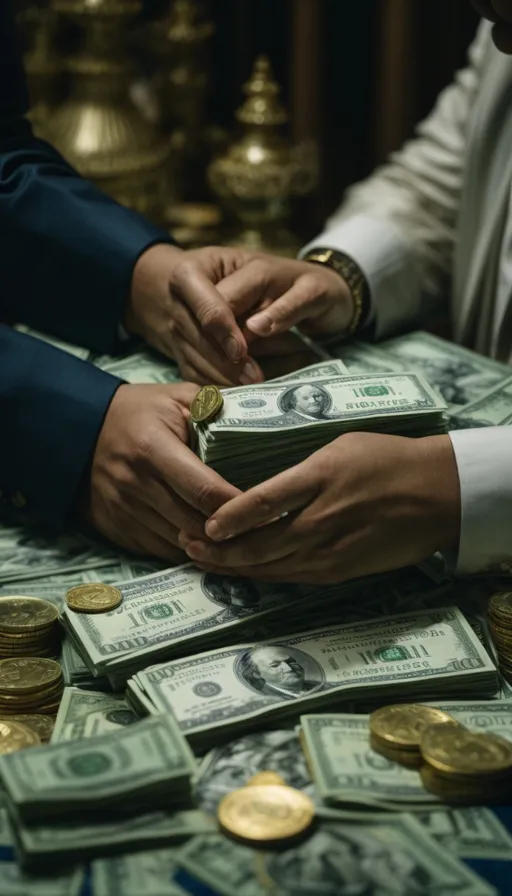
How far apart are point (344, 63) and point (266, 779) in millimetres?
2771

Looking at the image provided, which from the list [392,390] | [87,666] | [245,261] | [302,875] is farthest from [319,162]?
[302,875]

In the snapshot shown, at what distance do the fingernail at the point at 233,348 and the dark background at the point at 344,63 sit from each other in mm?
1927

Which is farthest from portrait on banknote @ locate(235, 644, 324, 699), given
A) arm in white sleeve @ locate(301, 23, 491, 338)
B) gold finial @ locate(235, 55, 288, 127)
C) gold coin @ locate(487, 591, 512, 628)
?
gold finial @ locate(235, 55, 288, 127)

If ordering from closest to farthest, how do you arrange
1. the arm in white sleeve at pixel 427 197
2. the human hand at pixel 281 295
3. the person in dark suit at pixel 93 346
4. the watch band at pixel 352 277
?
the person in dark suit at pixel 93 346 < the human hand at pixel 281 295 < the watch band at pixel 352 277 < the arm in white sleeve at pixel 427 197

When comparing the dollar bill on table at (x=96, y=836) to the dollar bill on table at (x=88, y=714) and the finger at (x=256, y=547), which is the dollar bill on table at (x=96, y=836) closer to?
the dollar bill on table at (x=88, y=714)

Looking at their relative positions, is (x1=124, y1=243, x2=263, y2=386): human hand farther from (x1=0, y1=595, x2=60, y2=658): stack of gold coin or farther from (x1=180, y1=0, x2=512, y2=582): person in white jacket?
(x1=0, y1=595, x2=60, y2=658): stack of gold coin

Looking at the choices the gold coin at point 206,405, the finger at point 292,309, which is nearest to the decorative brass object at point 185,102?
the finger at point 292,309

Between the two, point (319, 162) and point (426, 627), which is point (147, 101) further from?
point (426, 627)

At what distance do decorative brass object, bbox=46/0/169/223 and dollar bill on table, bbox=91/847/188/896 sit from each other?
6.91ft

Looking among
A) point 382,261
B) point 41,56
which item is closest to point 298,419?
point 382,261

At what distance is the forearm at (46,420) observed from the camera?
1478mm

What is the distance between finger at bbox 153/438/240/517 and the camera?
1.30 metres

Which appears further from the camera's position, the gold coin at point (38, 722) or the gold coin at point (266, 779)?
the gold coin at point (38, 722)

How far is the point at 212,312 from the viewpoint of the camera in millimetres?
1549
